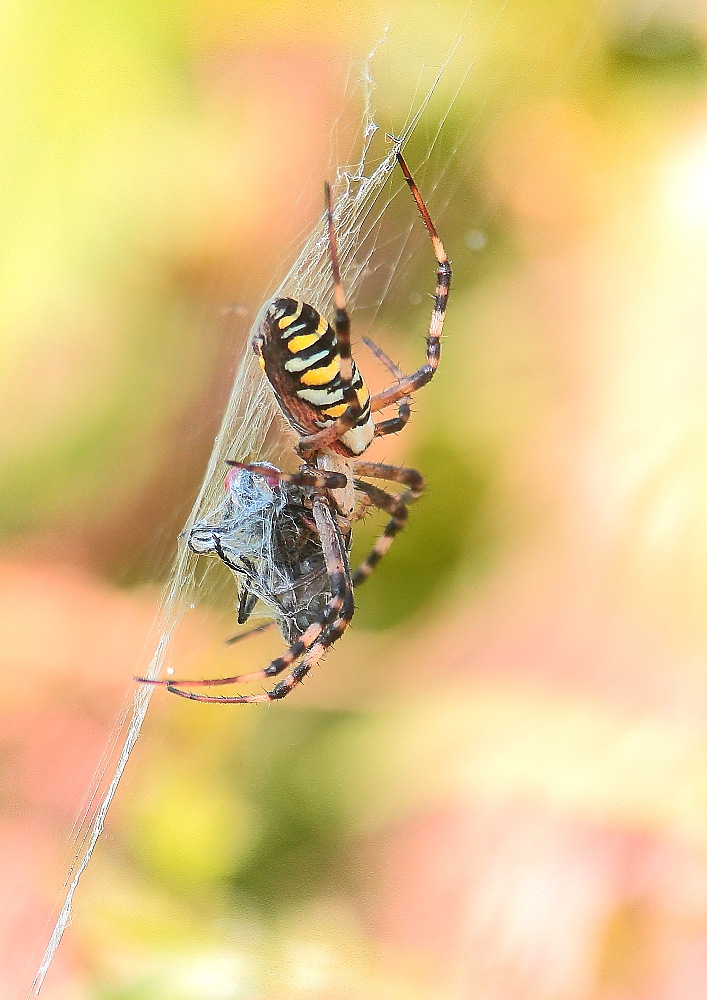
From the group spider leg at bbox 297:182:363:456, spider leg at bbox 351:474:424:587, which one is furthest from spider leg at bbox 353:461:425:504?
spider leg at bbox 297:182:363:456

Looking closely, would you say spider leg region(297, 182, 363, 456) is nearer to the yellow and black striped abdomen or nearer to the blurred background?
the yellow and black striped abdomen

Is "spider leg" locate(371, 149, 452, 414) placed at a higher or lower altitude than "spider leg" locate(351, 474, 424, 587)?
higher

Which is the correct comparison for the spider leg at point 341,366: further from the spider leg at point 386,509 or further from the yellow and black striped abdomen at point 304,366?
the spider leg at point 386,509

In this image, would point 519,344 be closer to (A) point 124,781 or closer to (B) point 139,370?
(B) point 139,370

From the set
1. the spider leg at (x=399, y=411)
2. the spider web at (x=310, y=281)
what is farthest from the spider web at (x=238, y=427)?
the spider leg at (x=399, y=411)

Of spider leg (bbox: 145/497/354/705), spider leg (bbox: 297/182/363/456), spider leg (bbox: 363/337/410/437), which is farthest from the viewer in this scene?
spider leg (bbox: 363/337/410/437)

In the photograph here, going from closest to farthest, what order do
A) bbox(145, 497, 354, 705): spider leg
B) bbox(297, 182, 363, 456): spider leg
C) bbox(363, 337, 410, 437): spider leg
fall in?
1. bbox(297, 182, 363, 456): spider leg
2. bbox(145, 497, 354, 705): spider leg
3. bbox(363, 337, 410, 437): spider leg

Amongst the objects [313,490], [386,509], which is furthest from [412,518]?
[313,490]
